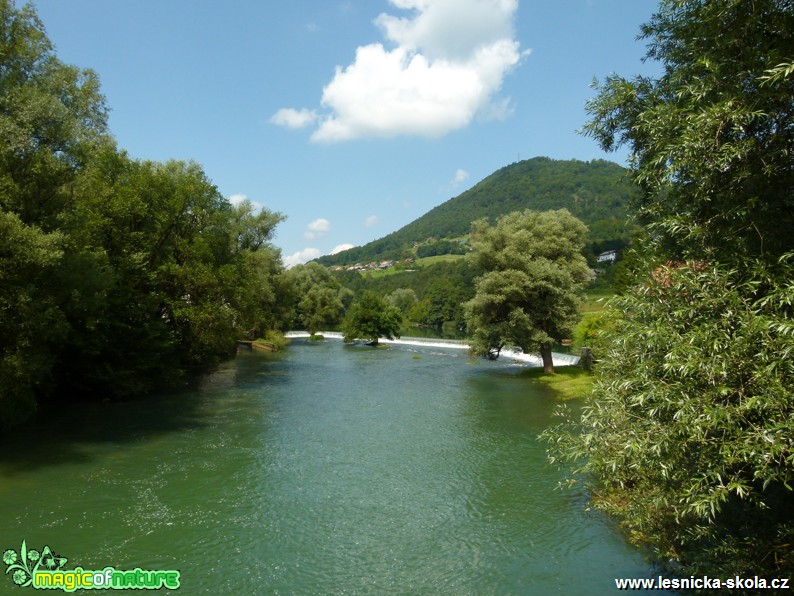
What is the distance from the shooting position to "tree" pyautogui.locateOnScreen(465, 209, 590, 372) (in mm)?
33312

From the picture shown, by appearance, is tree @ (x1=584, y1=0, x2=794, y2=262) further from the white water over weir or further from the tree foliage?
the white water over weir

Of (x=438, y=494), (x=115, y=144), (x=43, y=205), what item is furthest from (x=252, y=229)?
(x=438, y=494)

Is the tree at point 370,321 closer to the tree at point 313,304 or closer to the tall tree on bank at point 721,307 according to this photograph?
the tree at point 313,304

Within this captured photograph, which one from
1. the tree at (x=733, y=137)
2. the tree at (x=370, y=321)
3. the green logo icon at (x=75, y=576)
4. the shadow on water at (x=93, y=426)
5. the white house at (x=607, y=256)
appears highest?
the white house at (x=607, y=256)

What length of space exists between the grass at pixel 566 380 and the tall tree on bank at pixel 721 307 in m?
19.8

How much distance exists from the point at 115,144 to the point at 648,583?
3167 cm

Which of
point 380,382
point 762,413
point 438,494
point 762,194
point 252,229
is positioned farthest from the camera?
point 252,229

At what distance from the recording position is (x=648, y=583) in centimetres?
992

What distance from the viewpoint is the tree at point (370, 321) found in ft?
213

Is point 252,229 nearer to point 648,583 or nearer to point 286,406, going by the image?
point 286,406

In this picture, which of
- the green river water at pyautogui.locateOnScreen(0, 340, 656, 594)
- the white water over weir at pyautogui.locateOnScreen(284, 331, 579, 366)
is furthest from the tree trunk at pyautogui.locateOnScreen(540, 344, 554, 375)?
the green river water at pyautogui.locateOnScreen(0, 340, 656, 594)

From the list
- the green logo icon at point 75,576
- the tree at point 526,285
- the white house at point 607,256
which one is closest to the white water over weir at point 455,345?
the tree at point 526,285

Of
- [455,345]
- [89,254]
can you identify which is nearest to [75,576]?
[89,254]

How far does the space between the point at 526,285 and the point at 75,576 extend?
1106 inches
